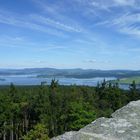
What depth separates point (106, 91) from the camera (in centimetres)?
9719

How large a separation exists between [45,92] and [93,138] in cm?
8870

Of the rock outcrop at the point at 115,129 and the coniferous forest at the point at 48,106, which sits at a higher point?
the rock outcrop at the point at 115,129

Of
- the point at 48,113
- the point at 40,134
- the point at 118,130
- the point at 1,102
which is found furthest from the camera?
the point at 48,113

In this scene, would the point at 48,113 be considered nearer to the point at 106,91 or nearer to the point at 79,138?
the point at 106,91

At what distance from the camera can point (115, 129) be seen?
5.82 metres

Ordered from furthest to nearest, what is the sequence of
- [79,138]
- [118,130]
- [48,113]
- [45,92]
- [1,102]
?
1. [45,92]
2. [48,113]
3. [1,102]
4. [118,130]
5. [79,138]

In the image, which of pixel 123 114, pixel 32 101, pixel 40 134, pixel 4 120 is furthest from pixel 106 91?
pixel 123 114

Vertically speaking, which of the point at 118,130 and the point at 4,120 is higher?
the point at 118,130

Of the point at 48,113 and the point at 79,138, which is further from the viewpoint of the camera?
the point at 48,113

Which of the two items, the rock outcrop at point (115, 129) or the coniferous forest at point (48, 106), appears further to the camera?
the coniferous forest at point (48, 106)

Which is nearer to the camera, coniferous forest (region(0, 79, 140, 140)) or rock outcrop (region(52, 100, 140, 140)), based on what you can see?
rock outcrop (region(52, 100, 140, 140))

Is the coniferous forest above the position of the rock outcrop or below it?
below

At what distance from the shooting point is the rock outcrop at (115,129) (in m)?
5.40

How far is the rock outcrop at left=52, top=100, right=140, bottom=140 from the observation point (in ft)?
17.7
